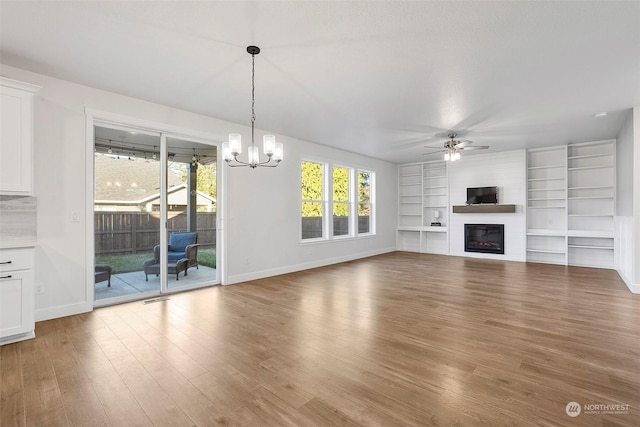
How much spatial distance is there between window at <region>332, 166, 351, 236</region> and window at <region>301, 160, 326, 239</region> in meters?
0.47

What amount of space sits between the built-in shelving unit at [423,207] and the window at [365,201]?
146cm

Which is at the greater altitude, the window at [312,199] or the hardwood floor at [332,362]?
the window at [312,199]

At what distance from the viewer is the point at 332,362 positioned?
2465 millimetres

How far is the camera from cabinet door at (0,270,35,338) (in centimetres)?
276

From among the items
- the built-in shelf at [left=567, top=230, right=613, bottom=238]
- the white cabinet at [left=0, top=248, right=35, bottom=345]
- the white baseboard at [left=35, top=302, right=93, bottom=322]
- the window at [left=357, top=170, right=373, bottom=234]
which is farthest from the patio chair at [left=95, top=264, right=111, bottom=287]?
the built-in shelf at [left=567, top=230, right=613, bottom=238]

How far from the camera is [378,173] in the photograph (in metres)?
8.87

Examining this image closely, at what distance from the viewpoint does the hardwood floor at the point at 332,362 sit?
1.85 meters

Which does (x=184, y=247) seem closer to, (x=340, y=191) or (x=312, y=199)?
(x=312, y=199)

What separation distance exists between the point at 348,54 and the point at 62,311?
4.40m

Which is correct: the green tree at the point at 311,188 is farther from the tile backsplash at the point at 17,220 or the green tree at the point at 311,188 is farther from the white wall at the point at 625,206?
the white wall at the point at 625,206

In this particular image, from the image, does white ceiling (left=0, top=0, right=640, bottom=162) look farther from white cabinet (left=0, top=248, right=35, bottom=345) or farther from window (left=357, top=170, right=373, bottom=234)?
window (left=357, top=170, right=373, bottom=234)

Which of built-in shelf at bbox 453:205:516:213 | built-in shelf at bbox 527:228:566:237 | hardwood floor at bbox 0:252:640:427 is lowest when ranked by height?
hardwood floor at bbox 0:252:640:427

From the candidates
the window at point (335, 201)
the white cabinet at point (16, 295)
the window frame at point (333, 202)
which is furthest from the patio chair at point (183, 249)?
the window at point (335, 201)

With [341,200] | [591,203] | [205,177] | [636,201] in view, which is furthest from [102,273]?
[591,203]
